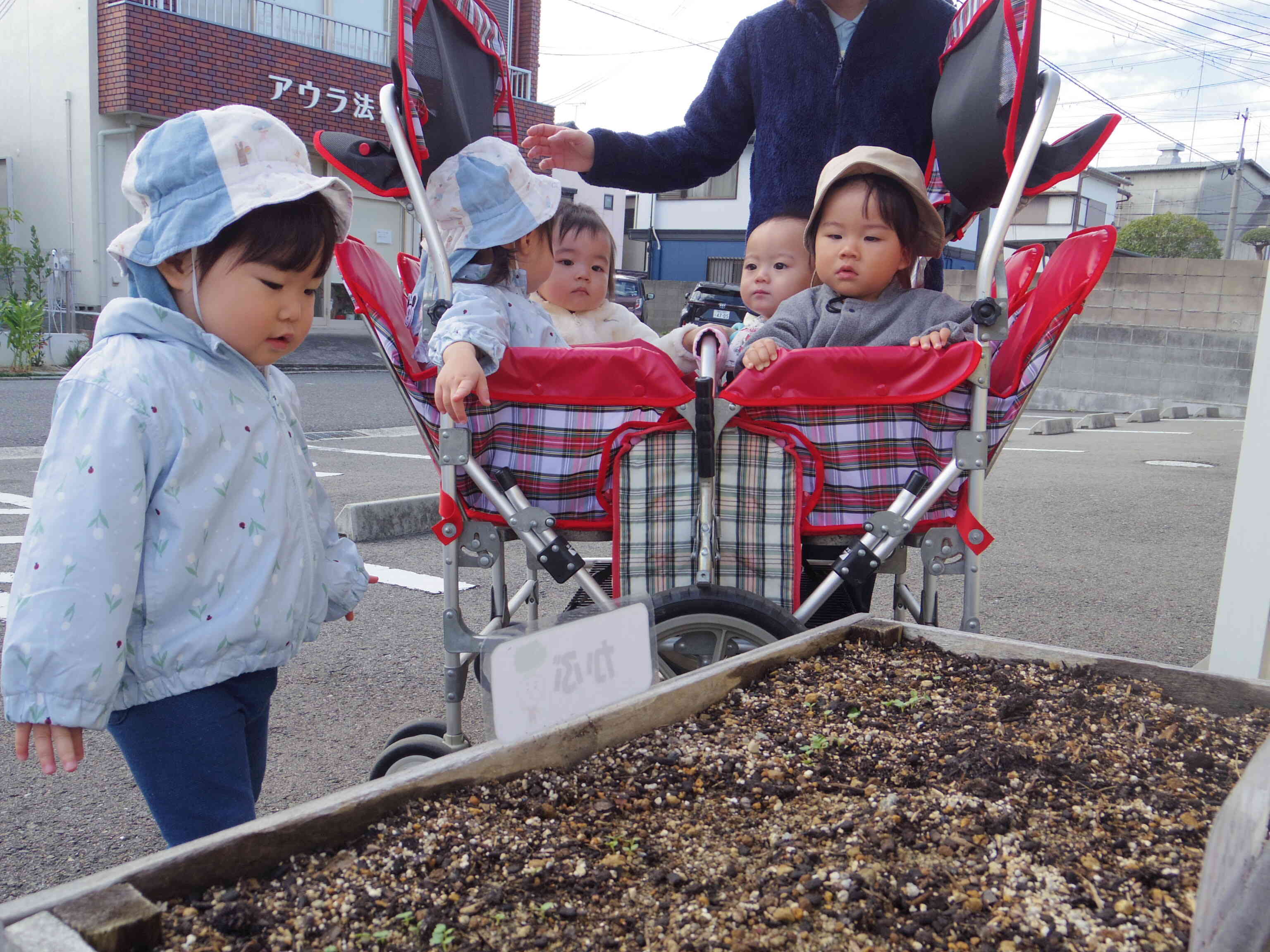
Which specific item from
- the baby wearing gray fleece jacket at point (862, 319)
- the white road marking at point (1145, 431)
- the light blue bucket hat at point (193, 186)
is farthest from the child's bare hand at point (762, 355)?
the white road marking at point (1145, 431)

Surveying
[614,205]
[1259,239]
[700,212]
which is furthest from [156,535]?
[1259,239]

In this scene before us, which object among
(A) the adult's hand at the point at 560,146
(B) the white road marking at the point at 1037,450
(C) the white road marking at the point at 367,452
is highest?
(A) the adult's hand at the point at 560,146

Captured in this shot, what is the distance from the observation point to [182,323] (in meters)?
1.40

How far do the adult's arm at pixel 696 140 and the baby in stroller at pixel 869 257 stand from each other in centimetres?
54

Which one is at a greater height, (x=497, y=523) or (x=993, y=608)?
(x=497, y=523)

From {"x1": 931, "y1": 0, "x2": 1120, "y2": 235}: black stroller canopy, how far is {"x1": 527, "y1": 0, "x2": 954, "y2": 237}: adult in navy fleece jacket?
0.14 meters

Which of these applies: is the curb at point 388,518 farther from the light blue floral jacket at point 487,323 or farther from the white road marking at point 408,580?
the light blue floral jacket at point 487,323

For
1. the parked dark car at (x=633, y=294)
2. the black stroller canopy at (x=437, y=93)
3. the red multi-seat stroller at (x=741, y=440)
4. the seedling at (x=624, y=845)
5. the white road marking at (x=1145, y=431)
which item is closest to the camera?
the seedling at (x=624, y=845)

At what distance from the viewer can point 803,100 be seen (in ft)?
8.30

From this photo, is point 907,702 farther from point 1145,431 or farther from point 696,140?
point 1145,431

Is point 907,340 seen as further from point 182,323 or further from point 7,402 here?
point 7,402

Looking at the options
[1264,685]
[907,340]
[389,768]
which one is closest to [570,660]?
[389,768]

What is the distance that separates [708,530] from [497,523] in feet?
1.53

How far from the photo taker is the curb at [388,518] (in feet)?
15.3
